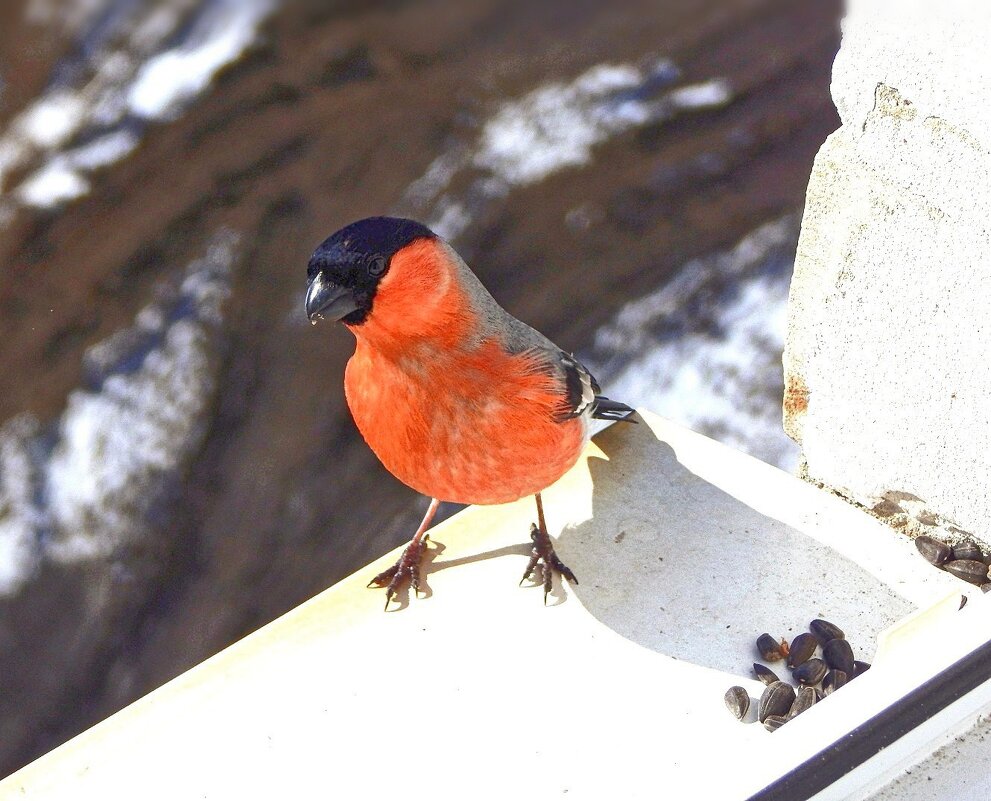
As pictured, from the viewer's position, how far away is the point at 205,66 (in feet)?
14.1

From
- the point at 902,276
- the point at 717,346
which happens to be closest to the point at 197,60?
the point at 717,346

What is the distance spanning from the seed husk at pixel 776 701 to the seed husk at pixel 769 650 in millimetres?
108

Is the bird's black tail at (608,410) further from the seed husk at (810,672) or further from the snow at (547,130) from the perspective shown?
the snow at (547,130)

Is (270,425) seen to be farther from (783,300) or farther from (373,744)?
(783,300)

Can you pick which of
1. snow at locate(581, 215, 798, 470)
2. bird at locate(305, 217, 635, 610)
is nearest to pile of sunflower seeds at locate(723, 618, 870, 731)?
bird at locate(305, 217, 635, 610)

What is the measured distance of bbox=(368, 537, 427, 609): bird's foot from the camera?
7.89 ft

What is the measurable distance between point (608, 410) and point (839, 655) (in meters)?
0.75

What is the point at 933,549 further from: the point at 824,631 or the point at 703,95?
the point at 703,95

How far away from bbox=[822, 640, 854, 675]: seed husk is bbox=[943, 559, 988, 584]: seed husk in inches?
13.1

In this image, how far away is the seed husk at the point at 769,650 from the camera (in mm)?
2195

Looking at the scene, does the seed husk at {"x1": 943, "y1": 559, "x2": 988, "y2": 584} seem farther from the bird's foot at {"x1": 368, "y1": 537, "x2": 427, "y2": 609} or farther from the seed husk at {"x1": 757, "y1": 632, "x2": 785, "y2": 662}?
the bird's foot at {"x1": 368, "y1": 537, "x2": 427, "y2": 609}

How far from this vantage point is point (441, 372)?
6.31ft

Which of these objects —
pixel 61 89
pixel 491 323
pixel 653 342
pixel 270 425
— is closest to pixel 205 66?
pixel 61 89

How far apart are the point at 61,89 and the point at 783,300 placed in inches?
110
